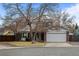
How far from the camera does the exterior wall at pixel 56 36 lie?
512cm

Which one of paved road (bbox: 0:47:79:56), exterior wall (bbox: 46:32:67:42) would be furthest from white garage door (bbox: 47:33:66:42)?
paved road (bbox: 0:47:79:56)

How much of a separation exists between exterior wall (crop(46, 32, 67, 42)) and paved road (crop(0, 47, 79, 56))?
13 cm

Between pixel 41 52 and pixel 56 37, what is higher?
pixel 56 37

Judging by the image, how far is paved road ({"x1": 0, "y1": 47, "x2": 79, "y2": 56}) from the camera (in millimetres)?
5117

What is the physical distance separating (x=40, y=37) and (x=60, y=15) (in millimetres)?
450

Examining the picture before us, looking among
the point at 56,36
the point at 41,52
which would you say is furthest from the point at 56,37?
the point at 41,52

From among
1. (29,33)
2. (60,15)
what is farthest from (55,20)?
(29,33)

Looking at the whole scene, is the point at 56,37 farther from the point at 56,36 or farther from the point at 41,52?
the point at 41,52

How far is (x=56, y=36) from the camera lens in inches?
201

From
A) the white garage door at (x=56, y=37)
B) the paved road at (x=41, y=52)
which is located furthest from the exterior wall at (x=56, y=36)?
the paved road at (x=41, y=52)

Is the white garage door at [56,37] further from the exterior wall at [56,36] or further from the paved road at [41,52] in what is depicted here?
the paved road at [41,52]

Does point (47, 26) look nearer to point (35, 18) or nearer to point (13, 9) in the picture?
point (35, 18)

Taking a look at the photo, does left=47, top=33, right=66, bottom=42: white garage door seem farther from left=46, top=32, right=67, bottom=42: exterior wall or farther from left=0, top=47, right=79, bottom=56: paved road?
left=0, top=47, right=79, bottom=56: paved road

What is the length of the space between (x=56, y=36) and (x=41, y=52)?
0.33 meters
